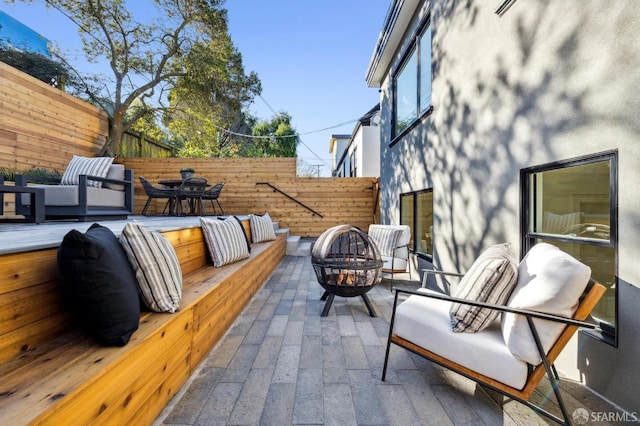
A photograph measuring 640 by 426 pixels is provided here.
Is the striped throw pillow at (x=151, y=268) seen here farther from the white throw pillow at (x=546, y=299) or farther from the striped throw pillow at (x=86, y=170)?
the striped throw pillow at (x=86, y=170)

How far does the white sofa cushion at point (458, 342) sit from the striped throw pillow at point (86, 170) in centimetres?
447

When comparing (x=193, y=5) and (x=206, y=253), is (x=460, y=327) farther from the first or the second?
(x=193, y=5)

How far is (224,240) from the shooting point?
3064mm

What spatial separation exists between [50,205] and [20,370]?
3516 millimetres

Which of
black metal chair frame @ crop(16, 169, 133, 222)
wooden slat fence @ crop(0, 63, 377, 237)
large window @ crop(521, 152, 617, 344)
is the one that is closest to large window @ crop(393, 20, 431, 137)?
large window @ crop(521, 152, 617, 344)

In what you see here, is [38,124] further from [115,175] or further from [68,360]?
[68,360]

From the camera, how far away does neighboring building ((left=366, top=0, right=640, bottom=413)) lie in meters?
1.45

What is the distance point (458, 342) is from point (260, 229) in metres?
3.98

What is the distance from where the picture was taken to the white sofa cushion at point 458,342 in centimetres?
138

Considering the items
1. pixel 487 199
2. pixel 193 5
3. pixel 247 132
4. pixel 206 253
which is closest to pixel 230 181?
pixel 206 253

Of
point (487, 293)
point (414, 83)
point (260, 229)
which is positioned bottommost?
point (487, 293)

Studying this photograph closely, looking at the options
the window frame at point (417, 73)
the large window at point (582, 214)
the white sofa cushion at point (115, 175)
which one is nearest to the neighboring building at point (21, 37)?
the white sofa cushion at point (115, 175)

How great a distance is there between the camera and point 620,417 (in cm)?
140

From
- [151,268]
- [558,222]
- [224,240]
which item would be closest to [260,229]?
[224,240]
